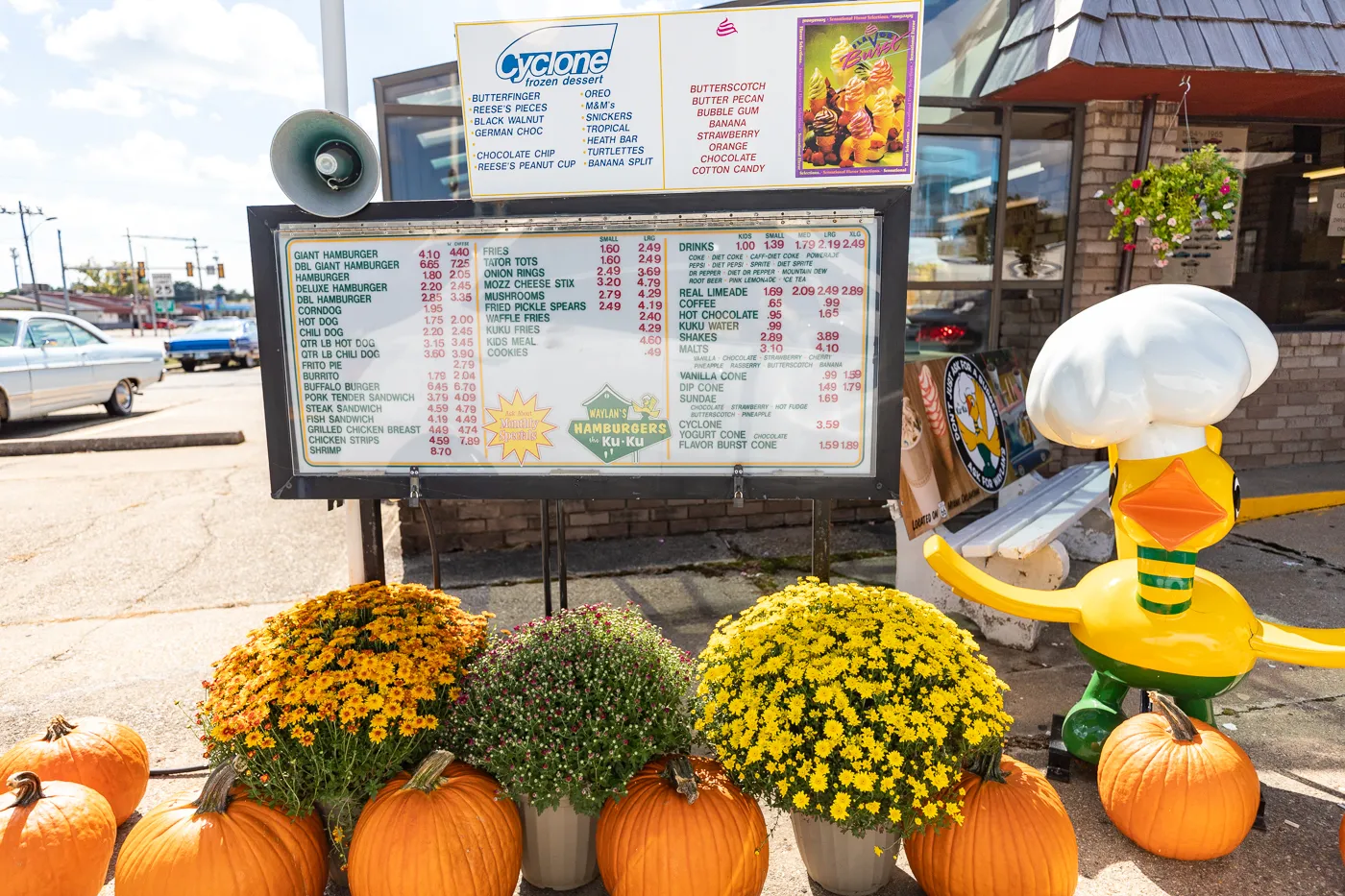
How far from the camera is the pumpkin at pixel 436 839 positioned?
219 cm

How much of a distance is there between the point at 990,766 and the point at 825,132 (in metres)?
2.00

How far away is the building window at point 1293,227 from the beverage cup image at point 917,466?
4.76m

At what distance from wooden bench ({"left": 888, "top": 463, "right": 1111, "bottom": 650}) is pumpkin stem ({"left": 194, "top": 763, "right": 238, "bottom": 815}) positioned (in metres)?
2.66

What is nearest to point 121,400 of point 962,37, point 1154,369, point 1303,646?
point 962,37

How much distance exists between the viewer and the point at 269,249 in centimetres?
271

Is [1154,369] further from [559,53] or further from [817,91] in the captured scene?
[559,53]

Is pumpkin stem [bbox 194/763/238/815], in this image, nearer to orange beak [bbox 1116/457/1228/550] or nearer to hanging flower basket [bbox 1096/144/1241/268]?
orange beak [bbox 1116/457/1228/550]

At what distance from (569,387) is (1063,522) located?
268 cm

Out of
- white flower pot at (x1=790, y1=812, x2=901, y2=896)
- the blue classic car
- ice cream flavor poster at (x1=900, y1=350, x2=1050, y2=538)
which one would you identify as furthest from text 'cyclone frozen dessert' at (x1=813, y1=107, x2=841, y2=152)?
the blue classic car

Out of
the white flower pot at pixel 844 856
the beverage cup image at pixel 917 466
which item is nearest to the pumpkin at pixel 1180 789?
the white flower pot at pixel 844 856

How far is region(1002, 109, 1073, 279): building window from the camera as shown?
20.1 ft

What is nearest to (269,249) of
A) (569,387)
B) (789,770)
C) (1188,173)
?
(569,387)

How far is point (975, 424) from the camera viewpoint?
492 centimetres

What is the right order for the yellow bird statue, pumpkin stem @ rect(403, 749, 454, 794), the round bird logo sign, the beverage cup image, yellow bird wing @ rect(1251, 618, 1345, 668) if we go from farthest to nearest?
the round bird logo sign < the beverage cup image < yellow bird wing @ rect(1251, 618, 1345, 668) < the yellow bird statue < pumpkin stem @ rect(403, 749, 454, 794)
